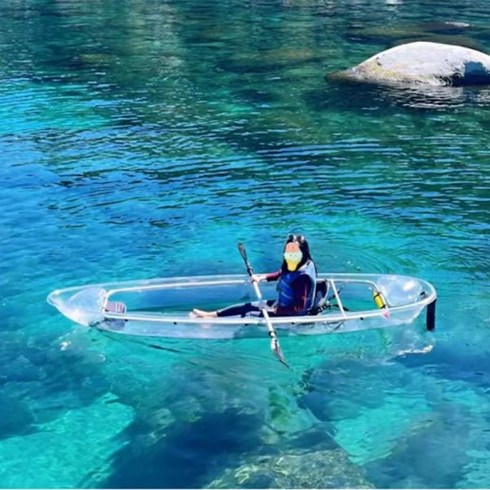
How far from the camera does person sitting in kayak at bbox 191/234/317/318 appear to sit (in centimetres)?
1384

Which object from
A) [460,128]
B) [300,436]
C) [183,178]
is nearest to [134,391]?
[300,436]

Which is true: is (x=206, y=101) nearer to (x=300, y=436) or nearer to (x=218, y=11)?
(x=300, y=436)

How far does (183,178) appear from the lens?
22.5 m

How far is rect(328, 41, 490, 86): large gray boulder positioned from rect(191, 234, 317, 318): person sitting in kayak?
64.5 feet

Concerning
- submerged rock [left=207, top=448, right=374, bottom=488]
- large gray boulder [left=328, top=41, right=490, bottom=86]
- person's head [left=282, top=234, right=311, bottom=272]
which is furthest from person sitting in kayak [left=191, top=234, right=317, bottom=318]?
large gray boulder [left=328, top=41, right=490, bottom=86]

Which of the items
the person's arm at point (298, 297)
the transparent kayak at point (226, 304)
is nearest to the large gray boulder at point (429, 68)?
the transparent kayak at point (226, 304)

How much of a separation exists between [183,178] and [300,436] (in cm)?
1215

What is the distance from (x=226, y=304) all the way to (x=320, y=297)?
194 cm

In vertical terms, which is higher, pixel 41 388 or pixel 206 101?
pixel 206 101

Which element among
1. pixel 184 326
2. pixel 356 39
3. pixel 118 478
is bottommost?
pixel 118 478

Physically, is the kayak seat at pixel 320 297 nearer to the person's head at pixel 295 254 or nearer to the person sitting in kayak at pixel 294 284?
the person sitting in kayak at pixel 294 284

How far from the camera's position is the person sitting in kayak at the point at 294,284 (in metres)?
13.8

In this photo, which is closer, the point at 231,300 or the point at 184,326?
the point at 184,326

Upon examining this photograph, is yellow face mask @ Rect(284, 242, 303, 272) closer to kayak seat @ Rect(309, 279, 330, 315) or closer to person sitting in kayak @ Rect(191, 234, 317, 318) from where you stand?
person sitting in kayak @ Rect(191, 234, 317, 318)
